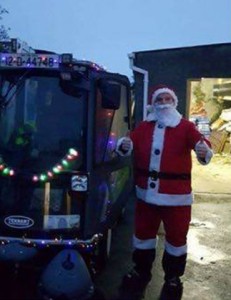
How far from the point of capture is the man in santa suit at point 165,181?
16.1 feet

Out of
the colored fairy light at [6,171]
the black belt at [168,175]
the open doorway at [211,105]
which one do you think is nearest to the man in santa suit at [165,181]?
the black belt at [168,175]

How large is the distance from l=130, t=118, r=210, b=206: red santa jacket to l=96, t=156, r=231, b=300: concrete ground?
94 centimetres

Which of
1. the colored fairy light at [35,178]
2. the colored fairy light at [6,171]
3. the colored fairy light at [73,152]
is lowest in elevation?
the colored fairy light at [35,178]

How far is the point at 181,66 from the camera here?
42.6 feet

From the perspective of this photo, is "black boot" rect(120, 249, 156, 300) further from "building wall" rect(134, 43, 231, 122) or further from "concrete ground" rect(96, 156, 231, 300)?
"building wall" rect(134, 43, 231, 122)

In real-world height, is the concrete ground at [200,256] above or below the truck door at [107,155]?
below

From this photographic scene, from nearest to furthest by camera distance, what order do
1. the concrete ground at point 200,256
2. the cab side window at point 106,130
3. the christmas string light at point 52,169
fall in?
1. the christmas string light at point 52,169
2. the cab side window at point 106,130
3. the concrete ground at point 200,256

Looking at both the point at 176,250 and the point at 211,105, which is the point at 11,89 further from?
the point at 211,105

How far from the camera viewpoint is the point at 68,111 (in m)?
4.70

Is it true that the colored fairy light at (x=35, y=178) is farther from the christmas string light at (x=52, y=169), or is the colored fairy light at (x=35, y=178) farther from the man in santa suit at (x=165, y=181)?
the man in santa suit at (x=165, y=181)

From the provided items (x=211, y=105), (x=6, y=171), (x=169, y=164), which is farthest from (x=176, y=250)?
(x=211, y=105)

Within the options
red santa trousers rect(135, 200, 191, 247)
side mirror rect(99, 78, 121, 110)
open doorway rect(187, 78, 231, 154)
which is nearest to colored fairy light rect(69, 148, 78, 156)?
side mirror rect(99, 78, 121, 110)

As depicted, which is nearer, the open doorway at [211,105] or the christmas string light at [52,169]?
the christmas string light at [52,169]

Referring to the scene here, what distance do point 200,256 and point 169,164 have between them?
1.90m
